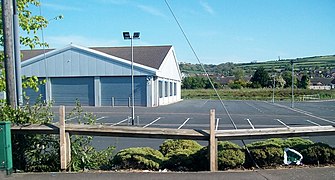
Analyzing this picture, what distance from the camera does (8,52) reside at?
22.9ft

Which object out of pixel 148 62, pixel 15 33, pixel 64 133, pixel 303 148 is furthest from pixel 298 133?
pixel 148 62

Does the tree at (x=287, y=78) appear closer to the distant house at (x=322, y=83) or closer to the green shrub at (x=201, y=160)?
the distant house at (x=322, y=83)

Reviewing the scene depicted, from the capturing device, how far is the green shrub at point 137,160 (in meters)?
6.44

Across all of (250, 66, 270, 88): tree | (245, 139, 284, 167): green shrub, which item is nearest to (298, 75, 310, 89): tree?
(250, 66, 270, 88): tree

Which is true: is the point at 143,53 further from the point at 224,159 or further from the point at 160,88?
the point at 224,159

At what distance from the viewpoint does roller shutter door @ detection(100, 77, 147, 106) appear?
3422 centimetres

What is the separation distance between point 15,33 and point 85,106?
28758 millimetres

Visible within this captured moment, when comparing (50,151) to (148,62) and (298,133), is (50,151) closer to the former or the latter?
(298,133)

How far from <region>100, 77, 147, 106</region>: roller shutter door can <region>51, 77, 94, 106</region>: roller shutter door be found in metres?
1.41

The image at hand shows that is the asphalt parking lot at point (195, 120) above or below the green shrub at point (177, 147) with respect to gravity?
below

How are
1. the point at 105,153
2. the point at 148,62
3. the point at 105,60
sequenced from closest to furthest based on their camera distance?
the point at 105,153, the point at 105,60, the point at 148,62

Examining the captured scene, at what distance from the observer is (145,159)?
6469mm

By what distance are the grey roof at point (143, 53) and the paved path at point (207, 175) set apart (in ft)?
102

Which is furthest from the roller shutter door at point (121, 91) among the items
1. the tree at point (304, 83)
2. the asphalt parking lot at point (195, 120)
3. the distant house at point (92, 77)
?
the tree at point (304, 83)
